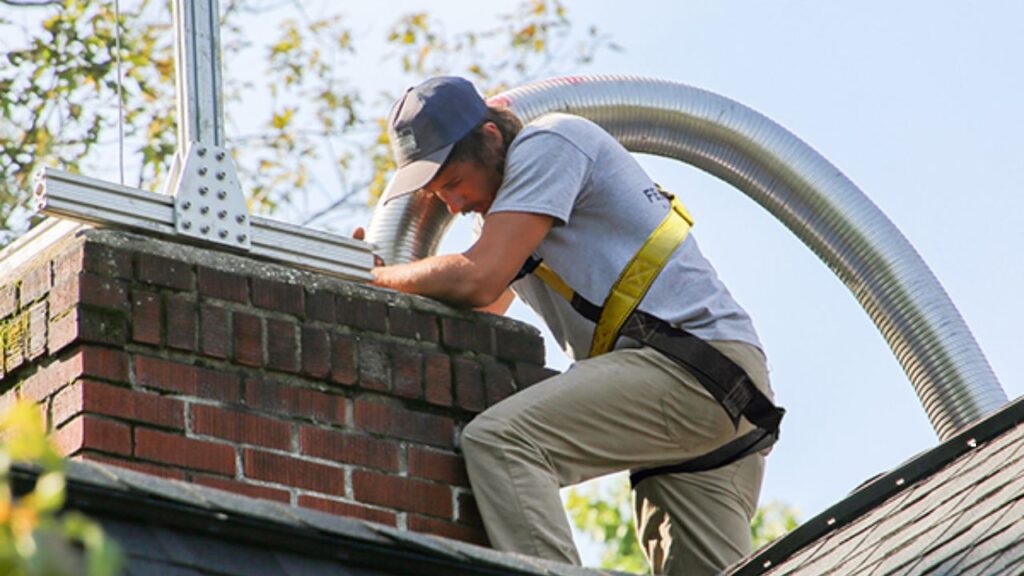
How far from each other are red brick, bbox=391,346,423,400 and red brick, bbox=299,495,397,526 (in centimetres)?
32

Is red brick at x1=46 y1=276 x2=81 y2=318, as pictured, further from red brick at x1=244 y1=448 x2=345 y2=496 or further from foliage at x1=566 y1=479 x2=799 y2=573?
foliage at x1=566 y1=479 x2=799 y2=573

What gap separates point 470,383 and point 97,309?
1.03 m

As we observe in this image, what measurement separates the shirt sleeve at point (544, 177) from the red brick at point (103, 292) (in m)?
0.98

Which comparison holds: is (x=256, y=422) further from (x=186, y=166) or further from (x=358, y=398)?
(x=186, y=166)

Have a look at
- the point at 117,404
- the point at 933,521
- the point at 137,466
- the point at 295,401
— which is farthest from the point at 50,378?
the point at 933,521

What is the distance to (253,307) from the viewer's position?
182 inches

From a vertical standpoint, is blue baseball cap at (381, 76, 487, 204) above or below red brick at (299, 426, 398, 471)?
above

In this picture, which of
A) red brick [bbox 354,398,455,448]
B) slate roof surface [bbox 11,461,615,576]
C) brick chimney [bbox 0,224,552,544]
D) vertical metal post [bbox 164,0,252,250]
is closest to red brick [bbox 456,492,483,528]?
brick chimney [bbox 0,224,552,544]

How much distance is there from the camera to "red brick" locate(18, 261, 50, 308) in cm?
453

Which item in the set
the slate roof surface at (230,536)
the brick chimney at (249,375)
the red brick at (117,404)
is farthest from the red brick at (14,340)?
the slate roof surface at (230,536)

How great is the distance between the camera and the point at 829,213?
6844 millimetres

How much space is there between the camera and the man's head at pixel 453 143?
502 cm

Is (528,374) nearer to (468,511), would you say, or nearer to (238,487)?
(468,511)

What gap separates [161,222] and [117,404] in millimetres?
507
